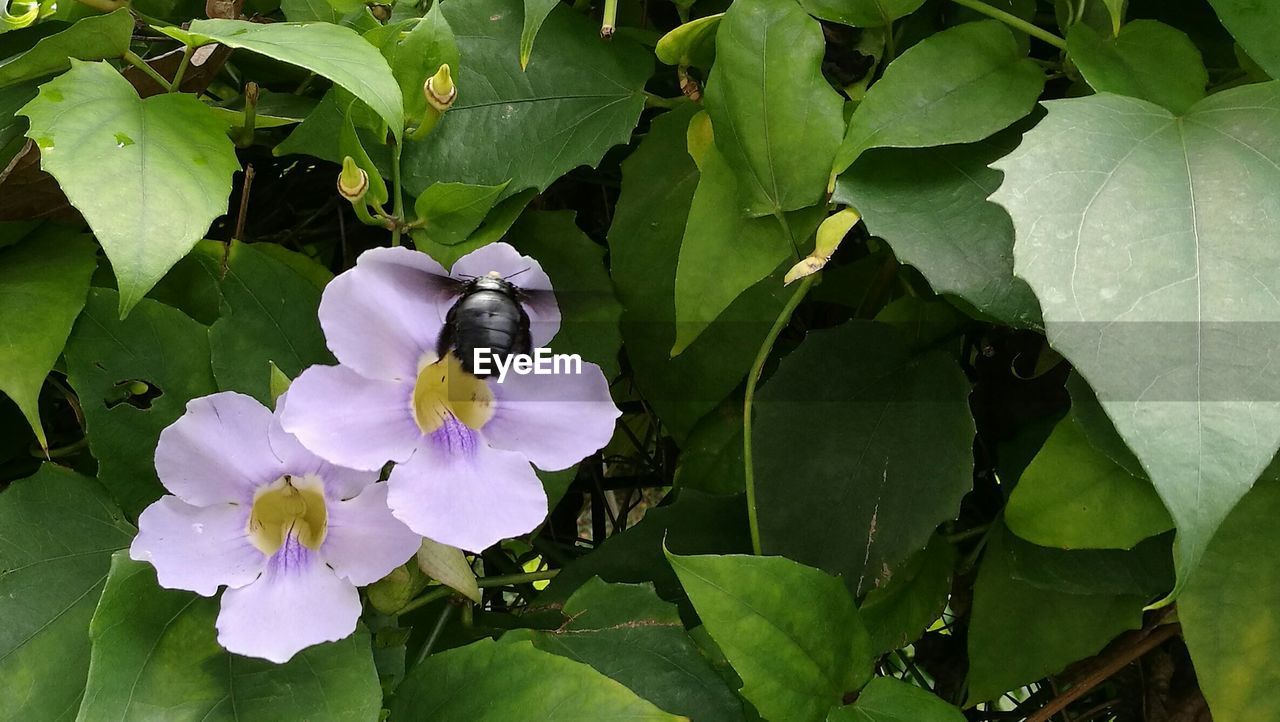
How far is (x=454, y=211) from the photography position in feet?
2.03

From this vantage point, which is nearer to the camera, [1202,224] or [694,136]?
[1202,224]

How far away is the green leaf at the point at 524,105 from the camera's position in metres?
0.65

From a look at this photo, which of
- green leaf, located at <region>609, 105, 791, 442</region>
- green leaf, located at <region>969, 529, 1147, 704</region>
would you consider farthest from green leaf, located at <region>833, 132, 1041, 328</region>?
green leaf, located at <region>969, 529, 1147, 704</region>

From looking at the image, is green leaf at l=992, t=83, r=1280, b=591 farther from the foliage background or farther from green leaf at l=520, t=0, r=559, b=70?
green leaf at l=520, t=0, r=559, b=70

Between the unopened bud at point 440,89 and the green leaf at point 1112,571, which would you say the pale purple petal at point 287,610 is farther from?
the green leaf at point 1112,571

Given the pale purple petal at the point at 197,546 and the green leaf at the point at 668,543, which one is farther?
the green leaf at the point at 668,543

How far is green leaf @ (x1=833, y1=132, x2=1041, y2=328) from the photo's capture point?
0.55 m

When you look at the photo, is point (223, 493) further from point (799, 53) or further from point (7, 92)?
point (799, 53)

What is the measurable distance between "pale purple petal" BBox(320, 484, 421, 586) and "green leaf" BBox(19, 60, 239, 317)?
15 centimetres

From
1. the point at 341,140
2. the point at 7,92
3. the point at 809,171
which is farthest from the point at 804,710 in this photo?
the point at 7,92

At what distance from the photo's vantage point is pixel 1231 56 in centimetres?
68

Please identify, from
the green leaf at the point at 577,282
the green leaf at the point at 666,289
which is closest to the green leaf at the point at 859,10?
the green leaf at the point at 666,289

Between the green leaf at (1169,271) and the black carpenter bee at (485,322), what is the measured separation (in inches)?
9.9

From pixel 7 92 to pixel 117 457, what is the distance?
0.77 feet
